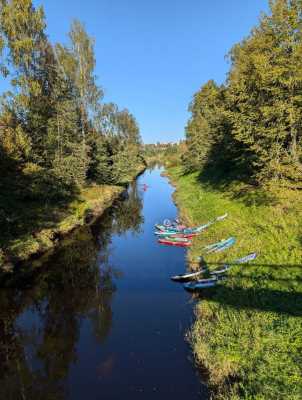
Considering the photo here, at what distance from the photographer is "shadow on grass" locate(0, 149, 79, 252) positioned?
1978 centimetres

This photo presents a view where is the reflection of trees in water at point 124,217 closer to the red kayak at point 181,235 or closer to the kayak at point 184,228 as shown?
the kayak at point 184,228

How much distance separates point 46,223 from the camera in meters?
22.4

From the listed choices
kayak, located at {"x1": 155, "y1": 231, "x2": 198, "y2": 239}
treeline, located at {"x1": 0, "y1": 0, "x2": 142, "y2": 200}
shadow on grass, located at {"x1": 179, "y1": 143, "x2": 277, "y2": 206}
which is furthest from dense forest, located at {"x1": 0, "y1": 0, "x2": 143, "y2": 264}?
shadow on grass, located at {"x1": 179, "y1": 143, "x2": 277, "y2": 206}

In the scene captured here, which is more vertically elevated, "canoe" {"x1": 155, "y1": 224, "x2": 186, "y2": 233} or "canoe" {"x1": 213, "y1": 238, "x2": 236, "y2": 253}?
"canoe" {"x1": 213, "y1": 238, "x2": 236, "y2": 253}

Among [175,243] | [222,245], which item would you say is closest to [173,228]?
[175,243]

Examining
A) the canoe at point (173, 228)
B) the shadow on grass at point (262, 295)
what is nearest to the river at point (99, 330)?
the shadow on grass at point (262, 295)

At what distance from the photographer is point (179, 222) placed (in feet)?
83.8

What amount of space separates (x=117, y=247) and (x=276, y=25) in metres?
20.7

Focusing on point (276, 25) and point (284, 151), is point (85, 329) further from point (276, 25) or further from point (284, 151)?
point (276, 25)

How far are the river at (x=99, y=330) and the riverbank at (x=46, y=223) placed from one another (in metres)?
1.45

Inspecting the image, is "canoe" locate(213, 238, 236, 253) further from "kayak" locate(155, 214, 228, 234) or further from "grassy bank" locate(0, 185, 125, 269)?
"grassy bank" locate(0, 185, 125, 269)

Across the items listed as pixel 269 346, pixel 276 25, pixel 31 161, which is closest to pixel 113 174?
pixel 31 161

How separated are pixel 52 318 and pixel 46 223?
38.5ft

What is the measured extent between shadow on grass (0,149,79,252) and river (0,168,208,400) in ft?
11.7
